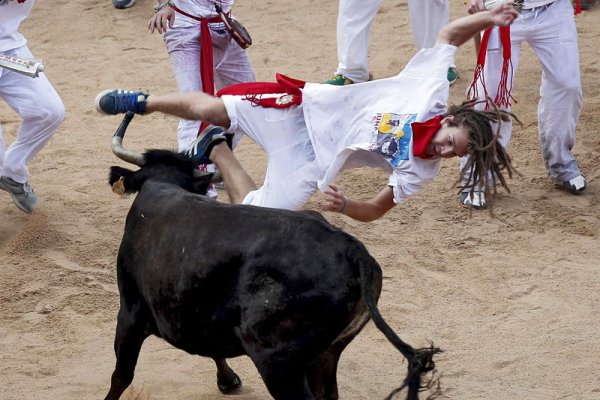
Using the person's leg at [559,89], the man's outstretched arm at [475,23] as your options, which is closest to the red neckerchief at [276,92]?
the man's outstretched arm at [475,23]

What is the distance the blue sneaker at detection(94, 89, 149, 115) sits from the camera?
593 centimetres

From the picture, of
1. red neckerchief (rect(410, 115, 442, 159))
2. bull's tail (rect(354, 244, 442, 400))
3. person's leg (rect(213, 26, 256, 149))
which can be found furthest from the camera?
person's leg (rect(213, 26, 256, 149))

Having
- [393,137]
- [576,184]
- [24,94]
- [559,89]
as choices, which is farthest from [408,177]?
[24,94]

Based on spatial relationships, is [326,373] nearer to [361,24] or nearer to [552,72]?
[552,72]

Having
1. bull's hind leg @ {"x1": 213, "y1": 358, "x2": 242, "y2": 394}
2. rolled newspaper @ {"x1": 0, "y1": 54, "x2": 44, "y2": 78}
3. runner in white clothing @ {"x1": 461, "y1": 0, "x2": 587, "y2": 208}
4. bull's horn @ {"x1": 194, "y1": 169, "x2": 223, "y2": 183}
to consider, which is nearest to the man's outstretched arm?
bull's horn @ {"x1": 194, "y1": 169, "x2": 223, "y2": 183}

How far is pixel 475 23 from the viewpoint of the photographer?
19.5ft

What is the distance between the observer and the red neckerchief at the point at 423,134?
564 centimetres

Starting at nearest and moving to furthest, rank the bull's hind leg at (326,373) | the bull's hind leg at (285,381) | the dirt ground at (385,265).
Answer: the bull's hind leg at (285,381)
the bull's hind leg at (326,373)
the dirt ground at (385,265)

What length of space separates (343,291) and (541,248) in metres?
3.34

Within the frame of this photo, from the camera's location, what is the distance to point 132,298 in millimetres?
5098

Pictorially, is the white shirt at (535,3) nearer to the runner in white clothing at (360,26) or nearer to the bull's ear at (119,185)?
the runner in white clothing at (360,26)

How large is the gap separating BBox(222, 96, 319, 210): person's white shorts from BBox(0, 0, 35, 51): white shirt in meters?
2.01

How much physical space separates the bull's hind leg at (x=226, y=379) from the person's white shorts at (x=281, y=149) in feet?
3.04

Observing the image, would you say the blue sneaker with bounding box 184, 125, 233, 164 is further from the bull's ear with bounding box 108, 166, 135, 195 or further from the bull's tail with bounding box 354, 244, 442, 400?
the bull's tail with bounding box 354, 244, 442, 400
